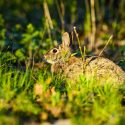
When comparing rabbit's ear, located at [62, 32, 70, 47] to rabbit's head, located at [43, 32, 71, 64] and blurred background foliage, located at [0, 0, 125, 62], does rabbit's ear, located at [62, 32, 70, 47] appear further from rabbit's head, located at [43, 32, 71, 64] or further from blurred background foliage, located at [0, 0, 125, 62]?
blurred background foliage, located at [0, 0, 125, 62]

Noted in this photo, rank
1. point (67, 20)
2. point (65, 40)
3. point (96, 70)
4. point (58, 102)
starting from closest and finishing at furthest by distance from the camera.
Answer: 1. point (58, 102)
2. point (96, 70)
3. point (65, 40)
4. point (67, 20)

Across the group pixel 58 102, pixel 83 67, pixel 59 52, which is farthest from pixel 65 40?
pixel 58 102

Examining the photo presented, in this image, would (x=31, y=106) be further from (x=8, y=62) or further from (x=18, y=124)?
(x=8, y=62)

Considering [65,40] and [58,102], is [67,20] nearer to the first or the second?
[65,40]

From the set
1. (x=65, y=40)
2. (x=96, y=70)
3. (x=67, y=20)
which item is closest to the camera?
(x=96, y=70)

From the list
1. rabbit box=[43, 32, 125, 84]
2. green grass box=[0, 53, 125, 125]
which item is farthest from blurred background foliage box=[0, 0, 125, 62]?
green grass box=[0, 53, 125, 125]

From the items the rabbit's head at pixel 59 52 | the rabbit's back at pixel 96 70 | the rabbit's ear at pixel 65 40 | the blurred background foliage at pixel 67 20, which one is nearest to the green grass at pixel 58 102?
the rabbit's back at pixel 96 70
